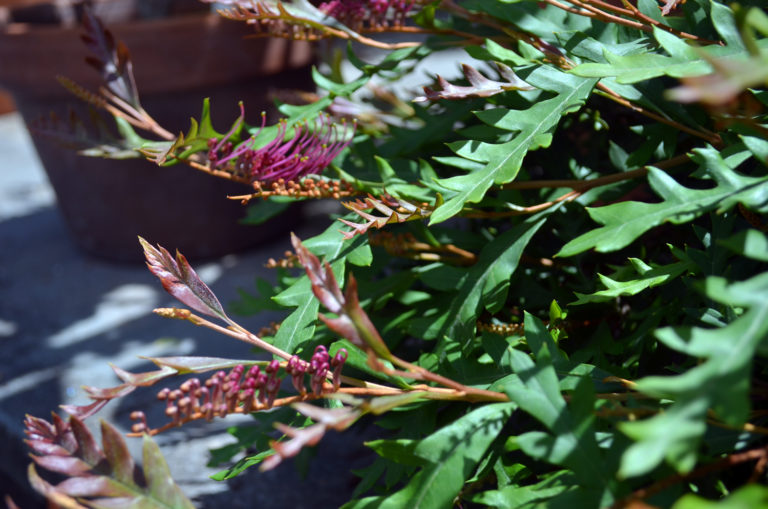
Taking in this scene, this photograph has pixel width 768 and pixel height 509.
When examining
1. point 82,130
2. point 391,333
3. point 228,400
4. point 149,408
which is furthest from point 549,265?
point 149,408

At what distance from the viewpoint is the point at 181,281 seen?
65 cm

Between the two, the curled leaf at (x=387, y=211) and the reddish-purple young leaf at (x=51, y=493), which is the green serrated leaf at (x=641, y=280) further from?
the reddish-purple young leaf at (x=51, y=493)

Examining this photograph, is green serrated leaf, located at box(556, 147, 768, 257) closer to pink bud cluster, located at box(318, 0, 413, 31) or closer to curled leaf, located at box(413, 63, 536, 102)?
curled leaf, located at box(413, 63, 536, 102)

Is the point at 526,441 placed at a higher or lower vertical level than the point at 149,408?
higher

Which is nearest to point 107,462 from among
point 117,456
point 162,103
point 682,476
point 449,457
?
point 117,456

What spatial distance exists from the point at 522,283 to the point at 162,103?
4.31 ft

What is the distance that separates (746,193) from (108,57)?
901 mm

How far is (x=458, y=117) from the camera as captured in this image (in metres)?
1.05

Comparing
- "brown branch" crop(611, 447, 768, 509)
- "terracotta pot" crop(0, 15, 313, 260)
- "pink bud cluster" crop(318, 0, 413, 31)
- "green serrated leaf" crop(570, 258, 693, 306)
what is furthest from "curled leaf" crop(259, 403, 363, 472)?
"terracotta pot" crop(0, 15, 313, 260)

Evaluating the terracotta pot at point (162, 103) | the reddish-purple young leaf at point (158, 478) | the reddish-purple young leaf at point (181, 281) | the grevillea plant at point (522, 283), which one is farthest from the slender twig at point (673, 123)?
the terracotta pot at point (162, 103)

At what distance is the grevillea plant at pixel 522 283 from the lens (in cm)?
52

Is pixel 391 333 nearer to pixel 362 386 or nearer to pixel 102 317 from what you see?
pixel 362 386

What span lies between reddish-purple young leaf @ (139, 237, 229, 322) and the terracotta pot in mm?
1230

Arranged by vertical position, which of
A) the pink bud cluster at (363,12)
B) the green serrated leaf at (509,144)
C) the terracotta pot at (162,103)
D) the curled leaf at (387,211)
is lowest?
the terracotta pot at (162,103)
